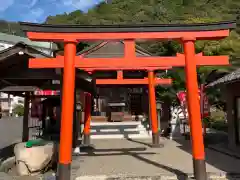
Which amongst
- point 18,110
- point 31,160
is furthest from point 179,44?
point 18,110

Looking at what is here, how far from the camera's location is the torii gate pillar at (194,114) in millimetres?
6441

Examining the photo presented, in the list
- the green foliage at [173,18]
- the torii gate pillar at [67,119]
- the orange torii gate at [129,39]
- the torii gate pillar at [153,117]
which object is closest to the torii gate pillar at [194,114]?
the orange torii gate at [129,39]

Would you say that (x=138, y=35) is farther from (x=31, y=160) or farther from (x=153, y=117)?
(x=153, y=117)

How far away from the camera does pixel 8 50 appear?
26.5 ft

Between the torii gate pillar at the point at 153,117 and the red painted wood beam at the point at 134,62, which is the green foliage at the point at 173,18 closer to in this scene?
the red painted wood beam at the point at 134,62

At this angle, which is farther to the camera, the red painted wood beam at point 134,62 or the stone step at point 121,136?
the stone step at point 121,136

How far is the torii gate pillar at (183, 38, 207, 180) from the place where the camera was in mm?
6441

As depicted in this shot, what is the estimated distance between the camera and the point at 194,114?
263 inches

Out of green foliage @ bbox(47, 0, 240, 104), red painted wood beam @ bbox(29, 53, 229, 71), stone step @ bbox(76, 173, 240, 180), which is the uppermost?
green foliage @ bbox(47, 0, 240, 104)

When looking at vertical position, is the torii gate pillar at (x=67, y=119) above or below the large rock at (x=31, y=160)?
above

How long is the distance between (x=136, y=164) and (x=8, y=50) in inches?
210

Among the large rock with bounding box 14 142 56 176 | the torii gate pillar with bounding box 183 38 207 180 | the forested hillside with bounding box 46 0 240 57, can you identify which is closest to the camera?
the torii gate pillar with bounding box 183 38 207 180

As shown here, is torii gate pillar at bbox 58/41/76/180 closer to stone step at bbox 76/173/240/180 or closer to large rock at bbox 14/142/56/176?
stone step at bbox 76/173/240/180

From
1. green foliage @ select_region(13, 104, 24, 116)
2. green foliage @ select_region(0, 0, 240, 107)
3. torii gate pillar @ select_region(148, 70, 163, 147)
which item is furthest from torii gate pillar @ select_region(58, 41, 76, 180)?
green foliage @ select_region(13, 104, 24, 116)
